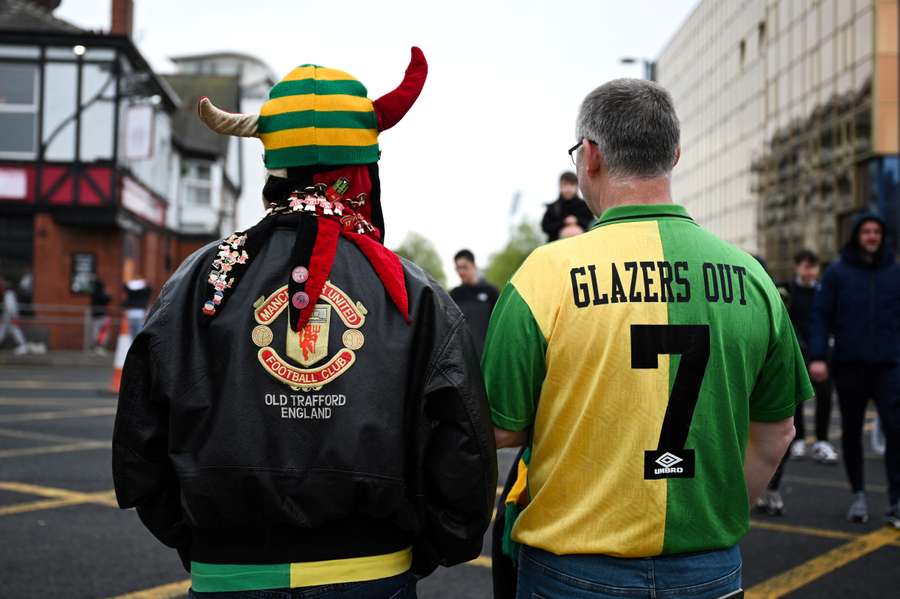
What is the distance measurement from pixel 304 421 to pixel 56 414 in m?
11.1

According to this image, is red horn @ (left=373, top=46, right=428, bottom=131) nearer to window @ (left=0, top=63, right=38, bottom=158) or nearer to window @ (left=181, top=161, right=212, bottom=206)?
window @ (left=0, top=63, right=38, bottom=158)

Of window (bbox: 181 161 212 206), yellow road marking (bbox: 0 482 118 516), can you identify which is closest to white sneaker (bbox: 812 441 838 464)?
yellow road marking (bbox: 0 482 118 516)

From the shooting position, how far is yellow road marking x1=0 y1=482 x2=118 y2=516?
261 inches

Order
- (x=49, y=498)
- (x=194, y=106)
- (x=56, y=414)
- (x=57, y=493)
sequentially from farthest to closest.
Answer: (x=194, y=106) < (x=56, y=414) < (x=57, y=493) < (x=49, y=498)

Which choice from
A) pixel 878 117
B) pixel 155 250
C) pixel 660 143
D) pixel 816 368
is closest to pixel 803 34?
pixel 878 117

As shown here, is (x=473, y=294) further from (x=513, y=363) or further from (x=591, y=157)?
(x=513, y=363)

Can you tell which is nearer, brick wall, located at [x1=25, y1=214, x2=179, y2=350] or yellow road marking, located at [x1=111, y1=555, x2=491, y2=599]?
yellow road marking, located at [x1=111, y1=555, x2=491, y2=599]

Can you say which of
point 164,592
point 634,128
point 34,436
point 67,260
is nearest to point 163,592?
point 164,592

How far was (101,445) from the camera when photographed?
31.4ft

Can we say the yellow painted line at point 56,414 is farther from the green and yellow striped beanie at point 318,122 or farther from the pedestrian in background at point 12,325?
the pedestrian in background at point 12,325

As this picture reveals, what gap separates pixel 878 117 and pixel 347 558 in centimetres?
3210

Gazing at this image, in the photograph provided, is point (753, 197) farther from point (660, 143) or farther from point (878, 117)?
point (660, 143)

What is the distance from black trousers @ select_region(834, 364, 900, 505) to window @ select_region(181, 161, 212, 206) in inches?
1392

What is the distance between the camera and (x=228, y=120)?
230 cm
